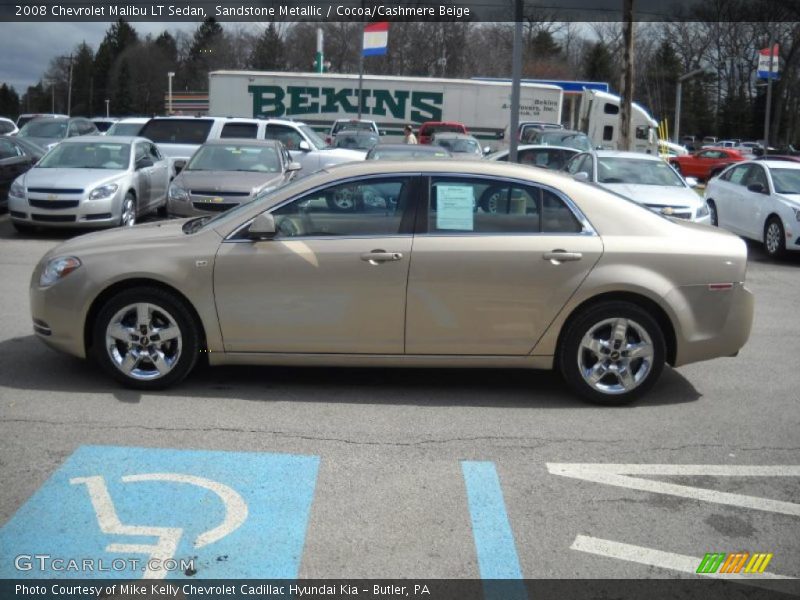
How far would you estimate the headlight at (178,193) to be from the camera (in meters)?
13.0

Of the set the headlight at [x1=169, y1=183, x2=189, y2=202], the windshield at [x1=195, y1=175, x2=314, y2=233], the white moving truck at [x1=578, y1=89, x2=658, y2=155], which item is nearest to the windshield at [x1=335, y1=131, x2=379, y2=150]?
the headlight at [x1=169, y1=183, x2=189, y2=202]

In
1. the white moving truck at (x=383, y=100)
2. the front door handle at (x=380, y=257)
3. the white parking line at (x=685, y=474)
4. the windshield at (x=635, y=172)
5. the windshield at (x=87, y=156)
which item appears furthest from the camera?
the white moving truck at (x=383, y=100)

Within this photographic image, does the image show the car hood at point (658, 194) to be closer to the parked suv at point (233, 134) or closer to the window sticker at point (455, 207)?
the parked suv at point (233, 134)

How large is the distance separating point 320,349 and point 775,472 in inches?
114

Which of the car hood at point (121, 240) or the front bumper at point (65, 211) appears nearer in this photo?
the car hood at point (121, 240)

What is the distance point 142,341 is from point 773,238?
36.6ft

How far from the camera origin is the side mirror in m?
5.96

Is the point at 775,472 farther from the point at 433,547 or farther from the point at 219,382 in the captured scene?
the point at 219,382

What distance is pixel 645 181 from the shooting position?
1438 cm

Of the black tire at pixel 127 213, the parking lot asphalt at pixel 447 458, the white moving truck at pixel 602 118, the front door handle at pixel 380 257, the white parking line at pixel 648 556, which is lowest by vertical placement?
the white parking line at pixel 648 556

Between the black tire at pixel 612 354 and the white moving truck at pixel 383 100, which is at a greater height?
the white moving truck at pixel 383 100

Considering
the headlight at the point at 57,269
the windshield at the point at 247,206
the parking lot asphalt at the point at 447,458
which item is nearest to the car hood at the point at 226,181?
the parking lot asphalt at the point at 447,458

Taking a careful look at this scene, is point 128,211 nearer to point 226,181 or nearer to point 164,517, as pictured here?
point 226,181

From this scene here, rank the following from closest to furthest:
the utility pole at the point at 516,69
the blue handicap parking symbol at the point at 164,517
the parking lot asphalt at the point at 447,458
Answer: the blue handicap parking symbol at the point at 164,517
the parking lot asphalt at the point at 447,458
the utility pole at the point at 516,69
